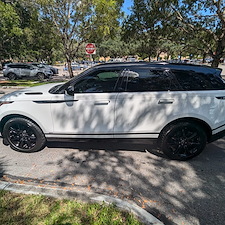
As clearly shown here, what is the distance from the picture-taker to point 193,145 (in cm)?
302

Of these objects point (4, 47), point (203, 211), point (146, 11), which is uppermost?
point (146, 11)

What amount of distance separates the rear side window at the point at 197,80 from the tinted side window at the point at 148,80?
0.12m

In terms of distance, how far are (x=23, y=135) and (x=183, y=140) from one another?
9.67ft

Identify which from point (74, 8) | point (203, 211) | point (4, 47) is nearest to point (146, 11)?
point (74, 8)

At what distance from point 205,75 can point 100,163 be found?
2.38 m

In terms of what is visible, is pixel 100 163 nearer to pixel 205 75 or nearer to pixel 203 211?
pixel 203 211

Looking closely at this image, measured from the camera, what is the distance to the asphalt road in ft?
7.01

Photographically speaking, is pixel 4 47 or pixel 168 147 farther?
pixel 4 47

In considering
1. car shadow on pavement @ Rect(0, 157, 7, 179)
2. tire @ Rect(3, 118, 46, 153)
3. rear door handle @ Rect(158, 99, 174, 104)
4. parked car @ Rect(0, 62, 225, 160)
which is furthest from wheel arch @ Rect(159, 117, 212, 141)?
car shadow on pavement @ Rect(0, 157, 7, 179)

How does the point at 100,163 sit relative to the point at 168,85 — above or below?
below

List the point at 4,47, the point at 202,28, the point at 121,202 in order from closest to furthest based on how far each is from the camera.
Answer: the point at 121,202 < the point at 202,28 < the point at 4,47

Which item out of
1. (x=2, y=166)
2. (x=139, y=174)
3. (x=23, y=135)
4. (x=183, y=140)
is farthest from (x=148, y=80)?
(x=2, y=166)

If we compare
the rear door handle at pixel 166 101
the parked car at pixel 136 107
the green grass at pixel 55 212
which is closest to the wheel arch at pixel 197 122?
the parked car at pixel 136 107

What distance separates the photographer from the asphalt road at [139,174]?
2137 millimetres
